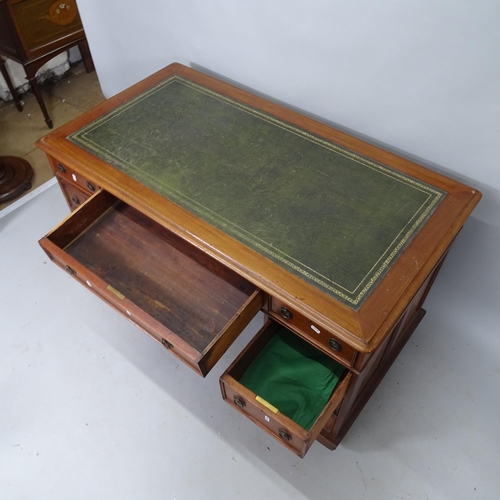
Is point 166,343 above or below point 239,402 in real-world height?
above

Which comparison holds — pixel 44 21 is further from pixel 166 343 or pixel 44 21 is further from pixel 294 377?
pixel 294 377

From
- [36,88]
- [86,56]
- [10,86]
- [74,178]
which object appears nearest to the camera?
[74,178]

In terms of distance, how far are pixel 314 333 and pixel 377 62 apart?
26.1 inches

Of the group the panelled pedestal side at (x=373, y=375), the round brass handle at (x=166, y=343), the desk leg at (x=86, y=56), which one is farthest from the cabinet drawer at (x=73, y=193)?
the desk leg at (x=86, y=56)

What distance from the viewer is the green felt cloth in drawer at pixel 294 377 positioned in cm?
105

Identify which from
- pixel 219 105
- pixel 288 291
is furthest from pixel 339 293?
pixel 219 105

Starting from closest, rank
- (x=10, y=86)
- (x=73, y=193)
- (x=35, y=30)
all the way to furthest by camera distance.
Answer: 1. (x=73, y=193)
2. (x=35, y=30)
3. (x=10, y=86)

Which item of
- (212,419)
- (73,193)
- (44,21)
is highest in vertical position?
(44,21)

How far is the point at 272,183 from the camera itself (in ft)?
3.52

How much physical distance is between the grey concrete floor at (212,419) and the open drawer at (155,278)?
17.3 inches

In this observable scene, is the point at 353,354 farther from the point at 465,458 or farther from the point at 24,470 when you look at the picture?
the point at 24,470

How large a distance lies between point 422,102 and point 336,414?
796 mm

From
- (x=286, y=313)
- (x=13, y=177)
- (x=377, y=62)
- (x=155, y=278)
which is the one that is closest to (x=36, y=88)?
(x=13, y=177)

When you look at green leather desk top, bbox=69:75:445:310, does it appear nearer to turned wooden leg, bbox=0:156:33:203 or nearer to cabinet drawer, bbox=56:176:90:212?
cabinet drawer, bbox=56:176:90:212
